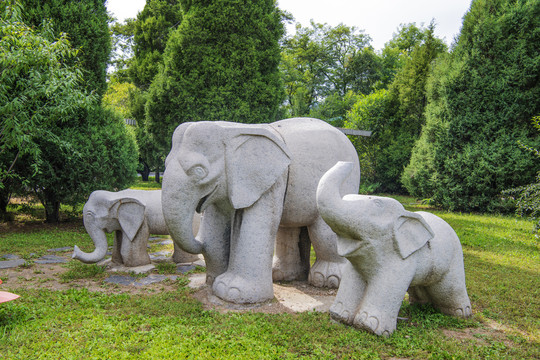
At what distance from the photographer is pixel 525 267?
20.6ft

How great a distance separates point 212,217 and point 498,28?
1242 cm

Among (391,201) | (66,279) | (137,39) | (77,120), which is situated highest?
(137,39)

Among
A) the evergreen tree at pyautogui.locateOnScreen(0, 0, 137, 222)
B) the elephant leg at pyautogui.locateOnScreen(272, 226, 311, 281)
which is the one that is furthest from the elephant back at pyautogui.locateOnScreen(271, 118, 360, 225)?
the evergreen tree at pyautogui.locateOnScreen(0, 0, 137, 222)

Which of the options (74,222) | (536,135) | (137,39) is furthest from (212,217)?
(137,39)

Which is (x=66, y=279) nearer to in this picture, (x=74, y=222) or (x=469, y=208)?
(x=74, y=222)

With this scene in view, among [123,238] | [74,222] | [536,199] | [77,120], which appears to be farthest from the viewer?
[74,222]

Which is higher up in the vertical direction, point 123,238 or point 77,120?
point 77,120

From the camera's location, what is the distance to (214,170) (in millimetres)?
3967

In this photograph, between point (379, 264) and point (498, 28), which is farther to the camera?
point (498, 28)

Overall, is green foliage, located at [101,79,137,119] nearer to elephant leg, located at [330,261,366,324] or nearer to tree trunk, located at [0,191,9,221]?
tree trunk, located at [0,191,9,221]

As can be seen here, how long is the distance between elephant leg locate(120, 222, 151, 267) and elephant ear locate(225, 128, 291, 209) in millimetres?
2050

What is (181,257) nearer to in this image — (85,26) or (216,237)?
(216,237)

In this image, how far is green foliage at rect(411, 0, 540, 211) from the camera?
475 inches

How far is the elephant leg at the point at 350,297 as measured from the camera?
353 centimetres
